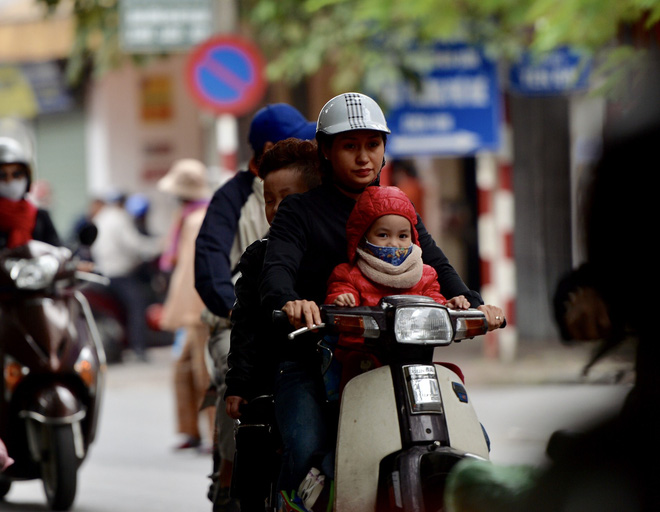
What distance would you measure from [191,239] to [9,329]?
2042 mm

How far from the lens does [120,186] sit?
68.9ft

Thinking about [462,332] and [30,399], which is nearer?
[462,332]

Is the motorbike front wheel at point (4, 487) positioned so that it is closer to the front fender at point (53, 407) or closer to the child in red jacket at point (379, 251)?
the front fender at point (53, 407)

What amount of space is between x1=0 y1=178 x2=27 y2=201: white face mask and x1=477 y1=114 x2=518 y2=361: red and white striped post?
6.99 m

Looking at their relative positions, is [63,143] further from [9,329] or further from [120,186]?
[9,329]

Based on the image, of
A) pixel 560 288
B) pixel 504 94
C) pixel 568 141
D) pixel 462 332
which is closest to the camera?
pixel 560 288

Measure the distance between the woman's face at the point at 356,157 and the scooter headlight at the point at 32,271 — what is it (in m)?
3.12

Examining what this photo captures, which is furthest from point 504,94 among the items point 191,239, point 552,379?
Answer: point 191,239

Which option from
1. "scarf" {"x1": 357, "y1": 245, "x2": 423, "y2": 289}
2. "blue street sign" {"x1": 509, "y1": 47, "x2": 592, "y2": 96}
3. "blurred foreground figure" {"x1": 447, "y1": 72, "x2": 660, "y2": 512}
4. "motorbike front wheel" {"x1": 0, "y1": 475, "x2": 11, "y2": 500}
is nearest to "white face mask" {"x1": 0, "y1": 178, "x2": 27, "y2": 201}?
"motorbike front wheel" {"x1": 0, "y1": 475, "x2": 11, "y2": 500}

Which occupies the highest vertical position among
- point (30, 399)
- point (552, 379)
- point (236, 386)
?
point (236, 386)

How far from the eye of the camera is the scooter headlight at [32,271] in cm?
693

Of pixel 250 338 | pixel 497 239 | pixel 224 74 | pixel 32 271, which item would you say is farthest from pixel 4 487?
pixel 497 239

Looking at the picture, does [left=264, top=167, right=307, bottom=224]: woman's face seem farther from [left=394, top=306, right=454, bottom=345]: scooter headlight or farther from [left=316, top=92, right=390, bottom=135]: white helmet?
[left=394, top=306, right=454, bottom=345]: scooter headlight

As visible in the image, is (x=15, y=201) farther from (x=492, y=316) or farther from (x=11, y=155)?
(x=492, y=316)
